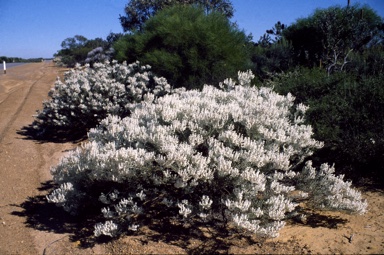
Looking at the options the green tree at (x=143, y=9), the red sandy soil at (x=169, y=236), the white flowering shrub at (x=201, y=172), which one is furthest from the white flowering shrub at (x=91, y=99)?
the green tree at (x=143, y=9)

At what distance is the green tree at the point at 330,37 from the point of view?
12633mm

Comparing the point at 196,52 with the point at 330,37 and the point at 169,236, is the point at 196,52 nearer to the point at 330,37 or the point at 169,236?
the point at 169,236

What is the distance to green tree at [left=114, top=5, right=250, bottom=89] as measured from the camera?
918 cm

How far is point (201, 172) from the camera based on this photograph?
353 cm

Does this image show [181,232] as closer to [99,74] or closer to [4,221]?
[4,221]

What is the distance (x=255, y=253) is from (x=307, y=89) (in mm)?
4440

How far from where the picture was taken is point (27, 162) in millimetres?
6625

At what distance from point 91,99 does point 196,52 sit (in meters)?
3.29

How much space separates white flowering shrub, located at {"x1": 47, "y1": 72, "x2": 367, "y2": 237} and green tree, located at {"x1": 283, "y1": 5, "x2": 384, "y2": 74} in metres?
6.83

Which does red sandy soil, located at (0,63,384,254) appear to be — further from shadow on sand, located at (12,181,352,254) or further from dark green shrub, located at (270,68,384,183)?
dark green shrub, located at (270,68,384,183)

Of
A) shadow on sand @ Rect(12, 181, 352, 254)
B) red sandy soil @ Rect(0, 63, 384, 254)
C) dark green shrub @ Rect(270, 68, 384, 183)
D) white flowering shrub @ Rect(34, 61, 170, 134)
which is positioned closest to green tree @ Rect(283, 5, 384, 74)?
dark green shrub @ Rect(270, 68, 384, 183)

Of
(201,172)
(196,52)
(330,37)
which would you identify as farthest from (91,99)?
(330,37)

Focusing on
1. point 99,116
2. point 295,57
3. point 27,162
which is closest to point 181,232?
point 27,162

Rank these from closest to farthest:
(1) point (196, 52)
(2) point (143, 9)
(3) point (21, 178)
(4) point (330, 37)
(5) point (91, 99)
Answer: (3) point (21, 178) → (5) point (91, 99) → (1) point (196, 52) → (4) point (330, 37) → (2) point (143, 9)
